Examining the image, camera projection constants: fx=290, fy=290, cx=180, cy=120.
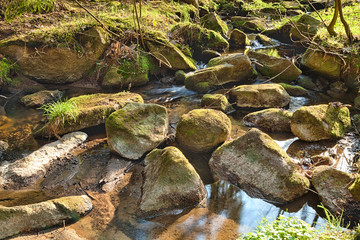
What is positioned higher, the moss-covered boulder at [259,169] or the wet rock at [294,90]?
the wet rock at [294,90]

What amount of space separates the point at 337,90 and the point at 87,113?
643 cm

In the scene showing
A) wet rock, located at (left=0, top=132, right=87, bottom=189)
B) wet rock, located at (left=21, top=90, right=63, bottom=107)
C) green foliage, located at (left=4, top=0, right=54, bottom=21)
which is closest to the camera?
wet rock, located at (left=0, top=132, right=87, bottom=189)

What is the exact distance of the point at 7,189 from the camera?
4160 millimetres

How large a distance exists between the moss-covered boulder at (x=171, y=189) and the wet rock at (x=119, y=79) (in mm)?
4092

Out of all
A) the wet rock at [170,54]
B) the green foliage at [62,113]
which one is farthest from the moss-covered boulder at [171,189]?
the wet rock at [170,54]

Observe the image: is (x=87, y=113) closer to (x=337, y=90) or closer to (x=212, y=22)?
(x=337, y=90)

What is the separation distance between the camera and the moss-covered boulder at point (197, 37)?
31.7ft

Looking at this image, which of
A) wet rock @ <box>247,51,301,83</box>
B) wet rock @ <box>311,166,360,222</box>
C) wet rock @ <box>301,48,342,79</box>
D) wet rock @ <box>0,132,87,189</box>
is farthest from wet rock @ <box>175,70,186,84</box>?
wet rock @ <box>311,166,360,222</box>

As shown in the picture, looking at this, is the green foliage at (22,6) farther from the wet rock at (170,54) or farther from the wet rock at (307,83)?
the wet rock at (307,83)

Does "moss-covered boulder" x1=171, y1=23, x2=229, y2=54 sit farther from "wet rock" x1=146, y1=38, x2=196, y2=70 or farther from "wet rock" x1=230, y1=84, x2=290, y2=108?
"wet rock" x1=230, y1=84, x2=290, y2=108

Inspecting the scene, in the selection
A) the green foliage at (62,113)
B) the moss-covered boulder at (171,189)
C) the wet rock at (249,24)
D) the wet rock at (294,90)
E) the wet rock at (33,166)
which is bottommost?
the wet rock at (33,166)

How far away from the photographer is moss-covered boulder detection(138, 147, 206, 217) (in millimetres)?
3818

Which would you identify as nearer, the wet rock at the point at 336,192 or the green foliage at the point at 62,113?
the wet rock at the point at 336,192

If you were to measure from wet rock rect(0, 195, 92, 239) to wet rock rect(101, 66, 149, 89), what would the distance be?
4.39 meters
